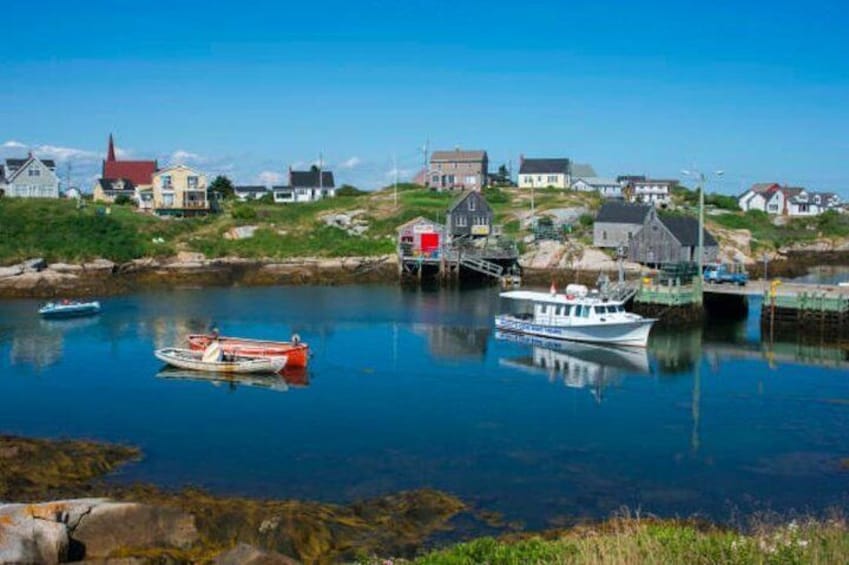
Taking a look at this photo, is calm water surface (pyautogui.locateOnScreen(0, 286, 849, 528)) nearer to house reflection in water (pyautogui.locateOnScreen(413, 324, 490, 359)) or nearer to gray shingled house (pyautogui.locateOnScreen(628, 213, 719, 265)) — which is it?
house reflection in water (pyautogui.locateOnScreen(413, 324, 490, 359))

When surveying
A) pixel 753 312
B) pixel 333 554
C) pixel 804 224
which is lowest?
pixel 333 554

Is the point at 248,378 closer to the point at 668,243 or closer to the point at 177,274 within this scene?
the point at 177,274

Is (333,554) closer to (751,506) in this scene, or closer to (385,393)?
(751,506)

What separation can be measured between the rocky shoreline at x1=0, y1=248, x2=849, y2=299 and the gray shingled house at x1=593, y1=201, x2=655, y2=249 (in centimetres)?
304

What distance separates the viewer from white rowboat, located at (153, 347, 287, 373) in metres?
39.2

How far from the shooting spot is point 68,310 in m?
54.9

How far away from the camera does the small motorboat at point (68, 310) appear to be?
54.6 metres

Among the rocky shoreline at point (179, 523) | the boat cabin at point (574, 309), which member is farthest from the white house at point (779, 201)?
the rocky shoreline at point (179, 523)

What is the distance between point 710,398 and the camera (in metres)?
36.1

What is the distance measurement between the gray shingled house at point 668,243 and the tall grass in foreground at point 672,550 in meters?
56.2

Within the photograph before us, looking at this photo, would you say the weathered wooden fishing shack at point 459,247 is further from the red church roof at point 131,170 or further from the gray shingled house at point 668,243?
the red church roof at point 131,170

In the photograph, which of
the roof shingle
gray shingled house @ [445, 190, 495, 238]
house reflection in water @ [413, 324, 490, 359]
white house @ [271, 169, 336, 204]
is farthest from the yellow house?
house reflection in water @ [413, 324, 490, 359]

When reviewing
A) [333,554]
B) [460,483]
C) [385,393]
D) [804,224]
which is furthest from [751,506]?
[804,224]

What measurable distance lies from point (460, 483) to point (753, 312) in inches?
1529
